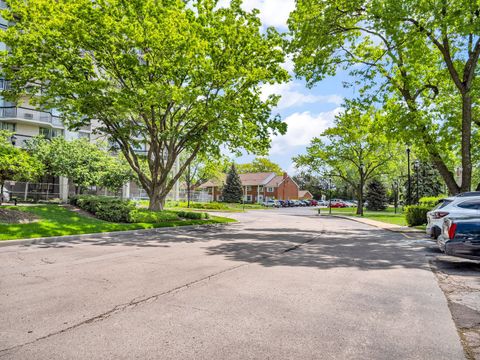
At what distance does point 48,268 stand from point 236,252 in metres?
4.93

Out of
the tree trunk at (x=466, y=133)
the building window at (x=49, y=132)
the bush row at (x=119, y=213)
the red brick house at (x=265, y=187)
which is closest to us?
the tree trunk at (x=466, y=133)

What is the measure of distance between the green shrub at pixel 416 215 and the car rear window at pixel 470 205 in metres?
12.1

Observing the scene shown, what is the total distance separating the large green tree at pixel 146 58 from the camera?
17.3m

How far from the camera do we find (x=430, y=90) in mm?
22969

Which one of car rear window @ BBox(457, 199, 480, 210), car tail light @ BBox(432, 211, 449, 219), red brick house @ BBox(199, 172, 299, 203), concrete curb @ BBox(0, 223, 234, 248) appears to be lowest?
concrete curb @ BBox(0, 223, 234, 248)

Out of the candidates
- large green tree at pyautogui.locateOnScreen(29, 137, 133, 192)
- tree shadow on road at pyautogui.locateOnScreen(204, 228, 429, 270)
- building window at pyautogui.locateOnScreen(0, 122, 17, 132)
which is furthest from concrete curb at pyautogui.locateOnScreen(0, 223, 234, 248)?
building window at pyautogui.locateOnScreen(0, 122, 17, 132)

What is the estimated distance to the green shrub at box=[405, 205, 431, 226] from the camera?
22.3m

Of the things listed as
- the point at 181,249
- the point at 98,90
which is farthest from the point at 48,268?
Result: the point at 98,90

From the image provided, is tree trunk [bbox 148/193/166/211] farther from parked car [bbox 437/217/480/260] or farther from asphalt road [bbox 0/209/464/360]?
parked car [bbox 437/217/480/260]

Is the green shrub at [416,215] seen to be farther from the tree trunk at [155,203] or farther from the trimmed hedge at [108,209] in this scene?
the trimmed hedge at [108,209]

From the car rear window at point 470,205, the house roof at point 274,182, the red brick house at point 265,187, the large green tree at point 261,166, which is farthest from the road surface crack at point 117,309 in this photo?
the large green tree at point 261,166

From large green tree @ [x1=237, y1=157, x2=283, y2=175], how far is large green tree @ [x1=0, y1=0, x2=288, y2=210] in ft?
266

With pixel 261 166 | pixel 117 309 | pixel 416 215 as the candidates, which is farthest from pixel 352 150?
pixel 261 166

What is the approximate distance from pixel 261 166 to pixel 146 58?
8655 centimetres
